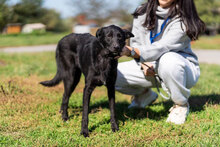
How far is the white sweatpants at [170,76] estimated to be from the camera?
315 centimetres

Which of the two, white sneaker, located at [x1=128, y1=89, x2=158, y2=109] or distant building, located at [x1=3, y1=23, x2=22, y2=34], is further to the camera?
distant building, located at [x1=3, y1=23, x2=22, y2=34]

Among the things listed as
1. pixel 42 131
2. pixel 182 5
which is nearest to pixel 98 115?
pixel 42 131

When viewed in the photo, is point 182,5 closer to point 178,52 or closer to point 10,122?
point 178,52

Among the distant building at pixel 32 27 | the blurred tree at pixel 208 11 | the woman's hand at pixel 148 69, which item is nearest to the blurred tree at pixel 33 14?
the distant building at pixel 32 27

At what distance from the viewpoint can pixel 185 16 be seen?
3352mm

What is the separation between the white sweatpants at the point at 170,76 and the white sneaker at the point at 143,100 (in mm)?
250

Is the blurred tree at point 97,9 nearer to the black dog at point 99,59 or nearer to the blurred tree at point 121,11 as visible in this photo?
the blurred tree at point 121,11

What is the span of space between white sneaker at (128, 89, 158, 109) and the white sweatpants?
250mm

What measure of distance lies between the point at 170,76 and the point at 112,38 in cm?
89

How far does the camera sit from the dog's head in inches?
111

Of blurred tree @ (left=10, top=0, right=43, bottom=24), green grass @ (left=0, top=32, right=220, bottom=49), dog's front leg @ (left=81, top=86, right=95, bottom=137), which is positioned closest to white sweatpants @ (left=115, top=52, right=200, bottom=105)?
dog's front leg @ (left=81, top=86, right=95, bottom=137)

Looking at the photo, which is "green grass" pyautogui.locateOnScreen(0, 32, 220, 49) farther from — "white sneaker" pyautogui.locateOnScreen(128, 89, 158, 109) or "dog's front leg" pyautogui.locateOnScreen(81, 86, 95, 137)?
"dog's front leg" pyautogui.locateOnScreen(81, 86, 95, 137)

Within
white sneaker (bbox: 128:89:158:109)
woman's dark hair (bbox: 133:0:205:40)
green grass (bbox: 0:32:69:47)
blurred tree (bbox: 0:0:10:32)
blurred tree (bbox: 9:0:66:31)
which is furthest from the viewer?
blurred tree (bbox: 9:0:66:31)

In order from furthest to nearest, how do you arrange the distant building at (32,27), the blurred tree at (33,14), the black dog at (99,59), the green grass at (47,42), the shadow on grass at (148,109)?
1. the distant building at (32,27)
2. the blurred tree at (33,14)
3. the green grass at (47,42)
4. the shadow on grass at (148,109)
5. the black dog at (99,59)
